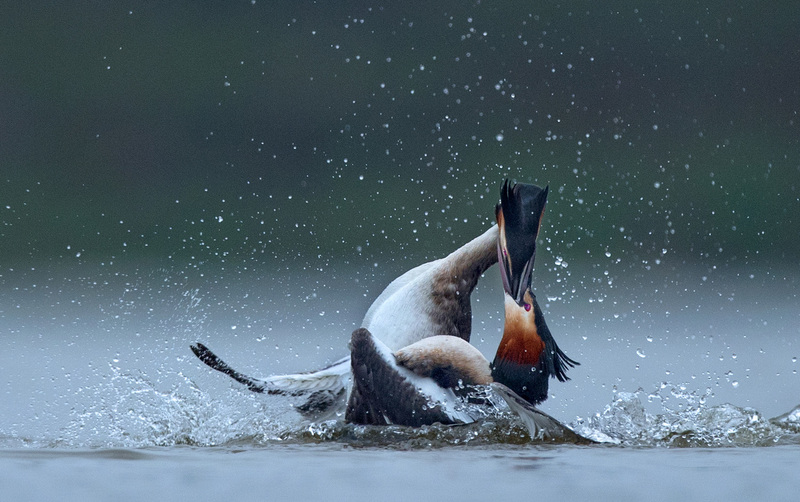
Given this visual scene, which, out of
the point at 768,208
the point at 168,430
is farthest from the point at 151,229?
the point at 168,430

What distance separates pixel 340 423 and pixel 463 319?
797mm

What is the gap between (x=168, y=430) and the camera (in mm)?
6215

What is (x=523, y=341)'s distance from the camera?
6.20 metres

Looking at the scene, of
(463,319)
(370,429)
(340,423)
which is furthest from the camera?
(463,319)

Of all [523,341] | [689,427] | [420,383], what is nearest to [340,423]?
[420,383]

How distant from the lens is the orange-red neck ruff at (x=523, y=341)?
20.3 feet

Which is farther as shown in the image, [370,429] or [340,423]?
[340,423]

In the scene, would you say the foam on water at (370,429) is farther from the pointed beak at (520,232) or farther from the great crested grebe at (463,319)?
the pointed beak at (520,232)

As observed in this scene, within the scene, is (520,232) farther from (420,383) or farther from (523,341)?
(420,383)

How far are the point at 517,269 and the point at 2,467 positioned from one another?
2426 millimetres

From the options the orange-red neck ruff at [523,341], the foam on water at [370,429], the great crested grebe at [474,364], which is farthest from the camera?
the orange-red neck ruff at [523,341]

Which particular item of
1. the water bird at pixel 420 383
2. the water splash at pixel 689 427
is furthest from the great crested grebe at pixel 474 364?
the water splash at pixel 689 427

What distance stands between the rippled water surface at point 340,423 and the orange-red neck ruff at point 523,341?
292 mm

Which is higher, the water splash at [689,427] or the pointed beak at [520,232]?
the pointed beak at [520,232]
